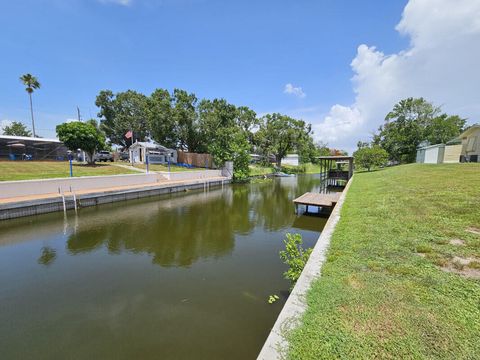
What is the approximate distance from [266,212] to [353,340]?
10.6 m

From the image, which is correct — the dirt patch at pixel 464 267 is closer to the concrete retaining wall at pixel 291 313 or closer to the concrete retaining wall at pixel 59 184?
the concrete retaining wall at pixel 291 313

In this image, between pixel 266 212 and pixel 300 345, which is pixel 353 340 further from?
pixel 266 212

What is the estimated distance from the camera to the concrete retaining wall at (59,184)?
1077 centimetres

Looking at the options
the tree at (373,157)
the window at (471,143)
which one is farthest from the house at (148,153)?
the window at (471,143)

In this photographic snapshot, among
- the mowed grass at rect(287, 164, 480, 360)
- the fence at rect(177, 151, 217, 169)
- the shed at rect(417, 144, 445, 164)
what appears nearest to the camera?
the mowed grass at rect(287, 164, 480, 360)

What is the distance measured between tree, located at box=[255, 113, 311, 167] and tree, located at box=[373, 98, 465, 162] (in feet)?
42.3

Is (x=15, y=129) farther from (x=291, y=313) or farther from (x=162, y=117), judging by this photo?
(x=291, y=313)

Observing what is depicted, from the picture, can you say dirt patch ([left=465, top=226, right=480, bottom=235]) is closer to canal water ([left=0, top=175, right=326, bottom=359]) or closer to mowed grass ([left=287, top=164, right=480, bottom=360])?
mowed grass ([left=287, top=164, right=480, bottom=360])

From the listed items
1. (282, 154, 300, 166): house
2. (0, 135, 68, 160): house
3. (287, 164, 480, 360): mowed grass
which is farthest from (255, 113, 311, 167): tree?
(287, 164, 480, 360): mowed grass

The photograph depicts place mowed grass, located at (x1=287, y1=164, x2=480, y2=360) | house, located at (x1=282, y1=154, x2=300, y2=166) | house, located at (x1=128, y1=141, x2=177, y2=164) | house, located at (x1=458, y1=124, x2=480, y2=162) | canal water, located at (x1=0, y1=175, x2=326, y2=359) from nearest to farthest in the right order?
1. mowed grass, located at (x1=287, y1=164, x2=480, y2=360)
2. canal water, located at (x1=0, y1=175, x2=326, y2=359)
3. house, located at (x1=458, y1=124, x2=480, y2=162)
4. house, located at (x1=128, y1=141, x2=177, y2=164)
5. house, located at (x1=282, y1=154, x2=300, y2=166)

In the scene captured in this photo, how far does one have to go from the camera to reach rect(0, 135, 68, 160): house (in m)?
23.2

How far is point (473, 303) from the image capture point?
252cm

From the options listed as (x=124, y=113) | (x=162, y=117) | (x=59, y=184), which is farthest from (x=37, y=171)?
(x=124, y=113)

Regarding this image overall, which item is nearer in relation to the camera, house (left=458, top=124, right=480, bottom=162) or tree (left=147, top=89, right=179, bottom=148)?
house (left=458, top=124, right=480, bottom=162)
